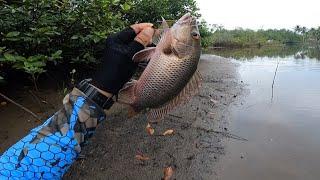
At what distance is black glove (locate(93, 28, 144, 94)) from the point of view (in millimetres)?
2783

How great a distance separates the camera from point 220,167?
4895 mm

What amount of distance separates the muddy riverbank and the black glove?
71.1 inches

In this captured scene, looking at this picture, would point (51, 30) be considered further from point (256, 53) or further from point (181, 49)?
point (256, 53)

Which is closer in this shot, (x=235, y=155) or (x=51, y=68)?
(x=235, y=155)

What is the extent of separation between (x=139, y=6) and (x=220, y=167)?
547 centimetres

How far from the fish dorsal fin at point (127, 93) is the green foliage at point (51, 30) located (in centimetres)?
205

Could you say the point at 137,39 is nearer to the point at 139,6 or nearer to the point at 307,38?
the point at 139,6

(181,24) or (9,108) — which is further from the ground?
(181,24)

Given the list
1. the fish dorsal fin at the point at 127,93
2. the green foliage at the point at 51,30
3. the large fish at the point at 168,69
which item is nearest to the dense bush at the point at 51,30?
the green foliage at the point at 51,30

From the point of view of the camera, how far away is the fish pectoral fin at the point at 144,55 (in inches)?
106

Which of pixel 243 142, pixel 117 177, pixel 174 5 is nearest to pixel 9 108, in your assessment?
pixel 117 177

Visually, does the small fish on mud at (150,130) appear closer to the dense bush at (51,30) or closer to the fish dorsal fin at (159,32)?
the dense bush at (51,30)

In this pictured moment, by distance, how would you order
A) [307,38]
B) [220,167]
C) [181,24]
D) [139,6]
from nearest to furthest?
[181,24]
[220,167]
[139,6]
[307,38]

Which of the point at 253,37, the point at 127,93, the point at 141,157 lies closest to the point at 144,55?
the point at 127,93
